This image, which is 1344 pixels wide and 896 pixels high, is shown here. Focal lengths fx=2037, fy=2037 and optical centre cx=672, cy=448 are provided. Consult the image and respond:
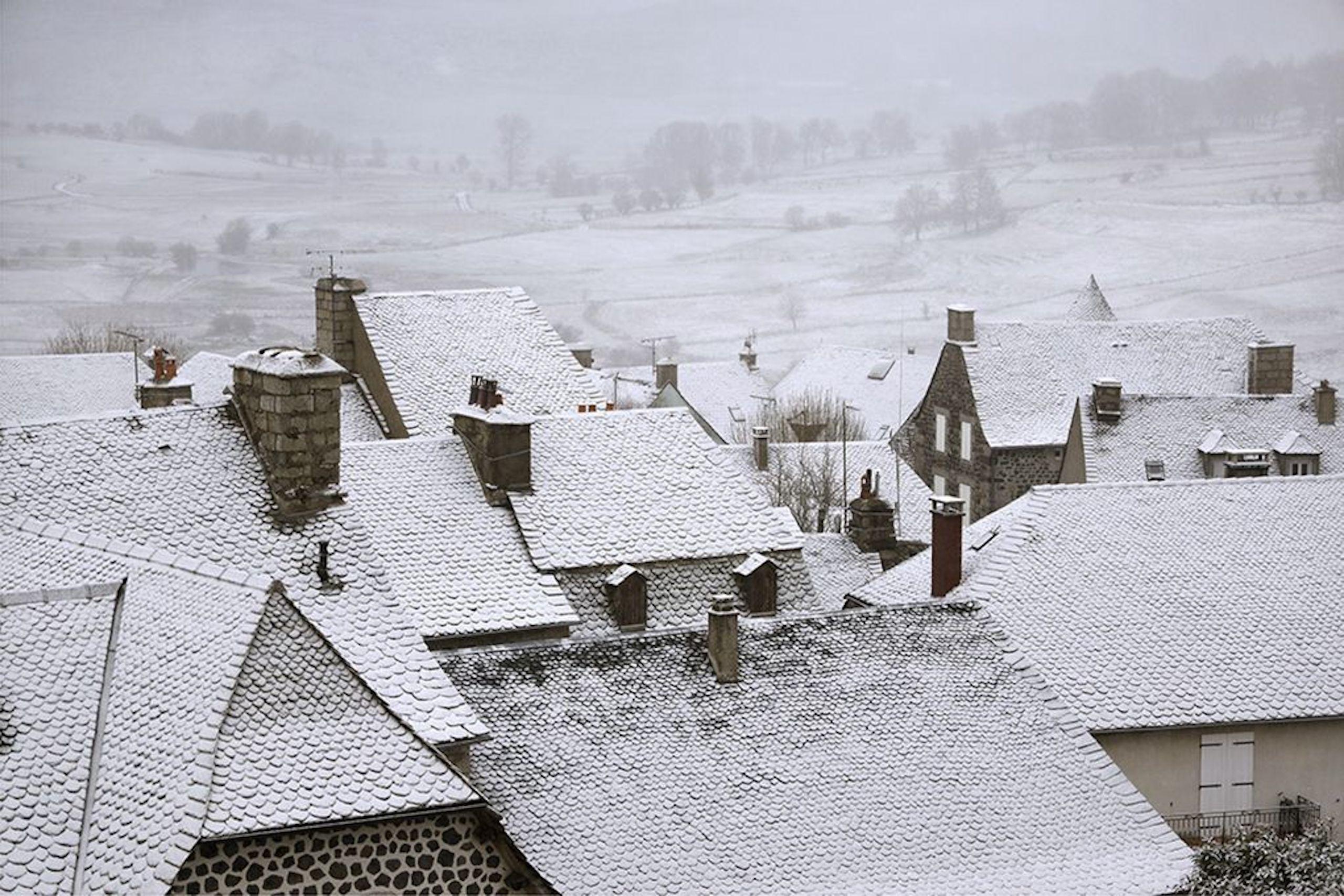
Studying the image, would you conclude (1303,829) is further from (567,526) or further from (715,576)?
(567,526)

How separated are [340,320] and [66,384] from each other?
17.4m

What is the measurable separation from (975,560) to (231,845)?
66.6 ft

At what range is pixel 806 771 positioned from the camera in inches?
1060

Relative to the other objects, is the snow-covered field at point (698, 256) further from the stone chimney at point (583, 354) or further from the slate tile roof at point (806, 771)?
the slate tile roof at point (806, 771)

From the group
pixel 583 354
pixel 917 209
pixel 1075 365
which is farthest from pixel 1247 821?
pixel 917 209

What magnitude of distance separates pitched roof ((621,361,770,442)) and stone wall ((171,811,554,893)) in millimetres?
66068

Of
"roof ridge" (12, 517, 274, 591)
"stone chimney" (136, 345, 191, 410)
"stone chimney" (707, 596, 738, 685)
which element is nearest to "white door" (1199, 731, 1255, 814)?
"stone chimney" (707, 596, 738, 685)

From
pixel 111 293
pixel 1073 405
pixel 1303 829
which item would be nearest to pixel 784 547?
pixel 1303 829

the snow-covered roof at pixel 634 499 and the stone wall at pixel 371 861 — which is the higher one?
the snow-covered roof at pixel 634 499

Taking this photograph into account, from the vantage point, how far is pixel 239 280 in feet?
515

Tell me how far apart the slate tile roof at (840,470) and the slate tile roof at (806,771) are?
1301 inches

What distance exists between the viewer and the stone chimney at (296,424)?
24.2 metres

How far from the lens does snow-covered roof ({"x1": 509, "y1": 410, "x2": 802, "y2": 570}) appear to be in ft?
119

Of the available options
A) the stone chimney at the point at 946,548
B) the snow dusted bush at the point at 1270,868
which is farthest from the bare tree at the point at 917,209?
the snow dusted bush at the point at 1270,868
